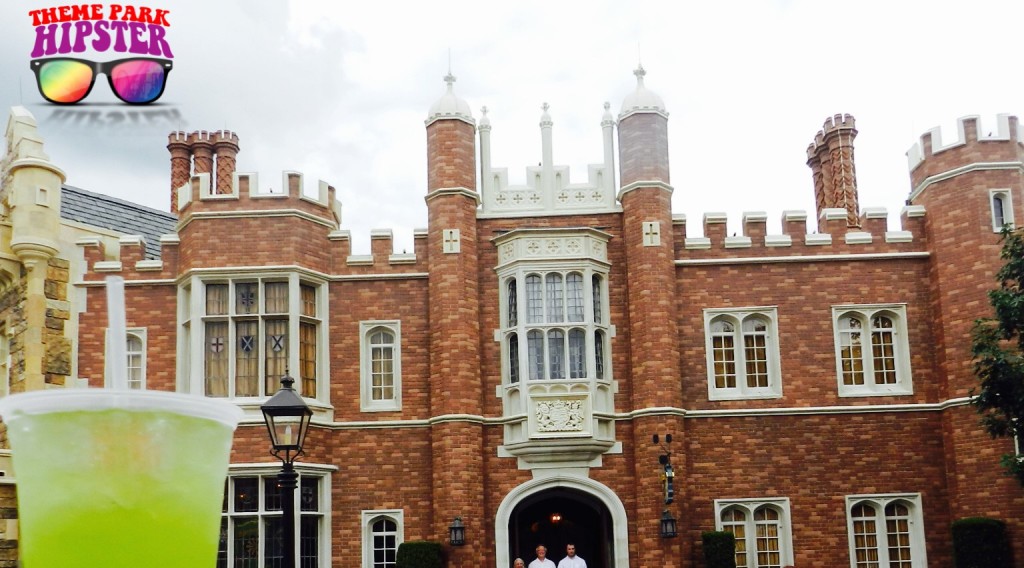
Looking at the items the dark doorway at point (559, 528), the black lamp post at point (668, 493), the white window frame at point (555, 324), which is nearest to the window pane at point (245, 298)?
the white window frame at point (555, 324)

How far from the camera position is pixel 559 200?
2141cm

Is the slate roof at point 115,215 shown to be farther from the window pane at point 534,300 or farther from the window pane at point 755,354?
the window pane at point 755,354

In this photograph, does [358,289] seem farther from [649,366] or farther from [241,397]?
[649,366]

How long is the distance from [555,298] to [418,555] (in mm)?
4922

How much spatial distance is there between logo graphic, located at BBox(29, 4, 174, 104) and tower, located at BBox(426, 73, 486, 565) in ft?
18.3

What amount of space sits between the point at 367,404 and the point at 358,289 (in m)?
2.05

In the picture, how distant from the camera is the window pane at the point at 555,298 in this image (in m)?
20.7

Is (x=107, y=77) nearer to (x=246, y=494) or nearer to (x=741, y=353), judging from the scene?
(x=246, y=494)

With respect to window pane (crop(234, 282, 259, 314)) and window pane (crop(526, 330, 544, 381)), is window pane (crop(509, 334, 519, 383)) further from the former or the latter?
window pane (crop(234, 282, 259, 314))

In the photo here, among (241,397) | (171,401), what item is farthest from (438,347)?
(171,401)

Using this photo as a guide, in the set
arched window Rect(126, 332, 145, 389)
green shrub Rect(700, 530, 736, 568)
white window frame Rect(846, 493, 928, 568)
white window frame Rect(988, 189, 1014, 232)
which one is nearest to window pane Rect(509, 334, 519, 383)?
green shrub Rect(700, 530, 736, 568)

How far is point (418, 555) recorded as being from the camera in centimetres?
1933

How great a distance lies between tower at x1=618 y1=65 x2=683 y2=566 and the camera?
19969 mm

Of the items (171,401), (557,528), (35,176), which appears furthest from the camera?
(557,528)
